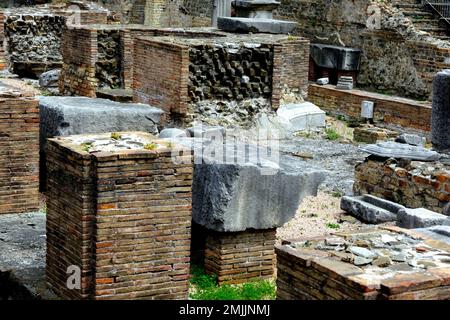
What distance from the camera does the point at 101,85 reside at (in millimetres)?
13305

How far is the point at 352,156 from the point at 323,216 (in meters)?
3.48

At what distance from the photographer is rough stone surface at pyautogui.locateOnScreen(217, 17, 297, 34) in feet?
48.5

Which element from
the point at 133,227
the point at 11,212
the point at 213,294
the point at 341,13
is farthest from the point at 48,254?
the point at 341,13

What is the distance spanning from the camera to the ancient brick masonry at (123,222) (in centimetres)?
592

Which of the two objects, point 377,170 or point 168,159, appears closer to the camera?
point 168,159

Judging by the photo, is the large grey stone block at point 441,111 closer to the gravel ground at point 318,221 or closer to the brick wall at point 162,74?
the gravel ground at point 318,221

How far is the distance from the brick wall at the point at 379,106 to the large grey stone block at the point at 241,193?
8.19 meters

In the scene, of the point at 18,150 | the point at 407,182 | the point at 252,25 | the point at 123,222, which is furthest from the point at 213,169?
the point at 252,25

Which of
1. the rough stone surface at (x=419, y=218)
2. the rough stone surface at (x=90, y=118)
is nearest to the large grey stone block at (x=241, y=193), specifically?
the rough stone surface at (x=419, y=218)

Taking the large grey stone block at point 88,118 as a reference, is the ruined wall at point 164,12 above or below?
above

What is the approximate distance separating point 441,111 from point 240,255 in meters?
4.73

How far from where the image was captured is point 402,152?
32.9 feet

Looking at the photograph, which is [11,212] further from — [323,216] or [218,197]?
[323,216]

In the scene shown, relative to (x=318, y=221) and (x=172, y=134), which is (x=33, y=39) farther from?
(x=318, y=221)
